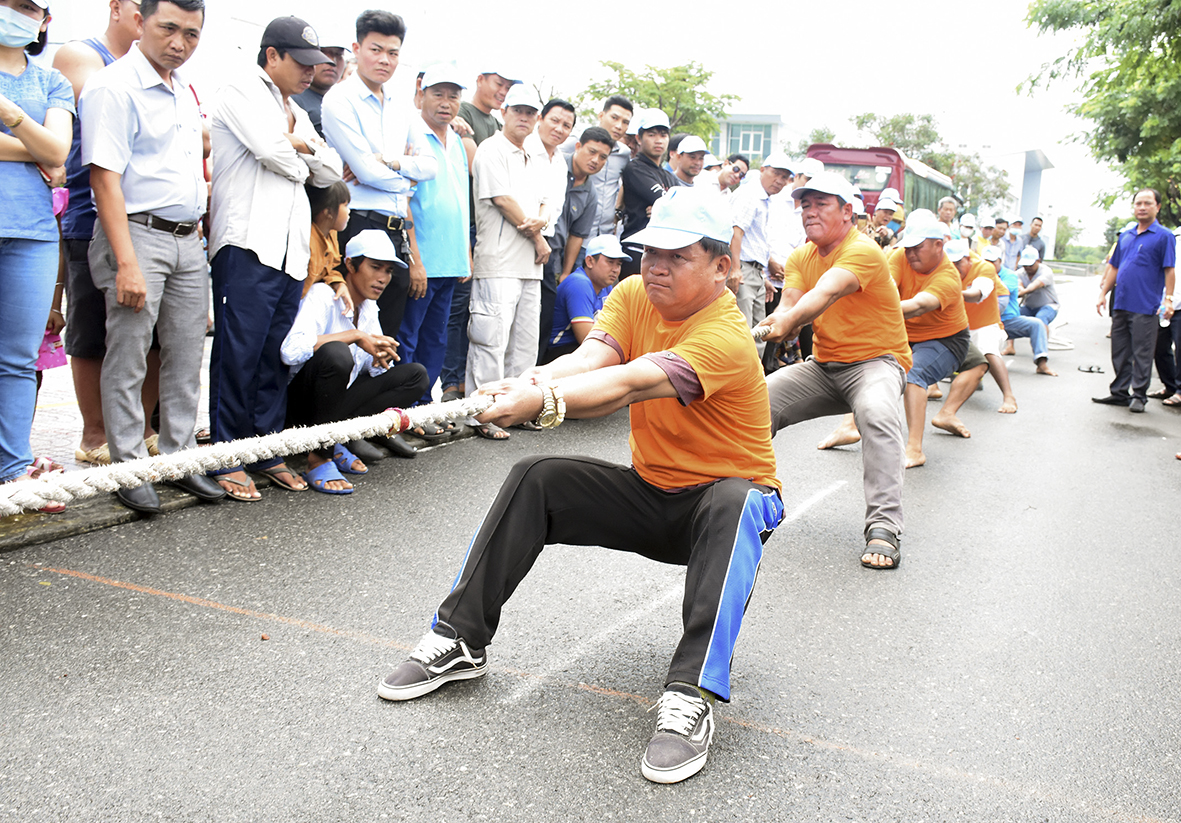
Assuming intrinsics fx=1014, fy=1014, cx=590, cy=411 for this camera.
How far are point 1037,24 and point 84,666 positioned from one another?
20592 millimetres

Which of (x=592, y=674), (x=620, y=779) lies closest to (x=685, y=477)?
(x=592, y=674)

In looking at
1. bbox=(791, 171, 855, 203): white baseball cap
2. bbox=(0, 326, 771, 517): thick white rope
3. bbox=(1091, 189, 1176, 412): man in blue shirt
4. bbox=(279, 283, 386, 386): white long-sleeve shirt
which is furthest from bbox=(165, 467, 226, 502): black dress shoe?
bbox=(1091, 189, 1176, 412): man in blue shirt

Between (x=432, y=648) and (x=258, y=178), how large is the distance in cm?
295

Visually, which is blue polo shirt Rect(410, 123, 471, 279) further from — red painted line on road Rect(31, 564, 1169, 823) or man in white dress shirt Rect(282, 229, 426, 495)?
red painted line on road Rect(31, 564, 1169, 823)

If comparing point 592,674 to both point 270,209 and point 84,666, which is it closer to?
point 84,666

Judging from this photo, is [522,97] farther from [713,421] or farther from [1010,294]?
[1010,294]

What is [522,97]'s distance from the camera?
7.04 m

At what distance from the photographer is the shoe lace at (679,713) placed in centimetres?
285

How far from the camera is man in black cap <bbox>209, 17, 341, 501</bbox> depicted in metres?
4.98

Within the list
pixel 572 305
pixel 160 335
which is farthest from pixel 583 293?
pixel 160 335

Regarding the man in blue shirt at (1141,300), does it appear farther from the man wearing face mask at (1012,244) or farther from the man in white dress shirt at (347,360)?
the man wearing face mask at (1012,244)

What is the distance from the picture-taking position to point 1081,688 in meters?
3.56

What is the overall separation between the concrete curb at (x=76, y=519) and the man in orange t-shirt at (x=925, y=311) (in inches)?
188

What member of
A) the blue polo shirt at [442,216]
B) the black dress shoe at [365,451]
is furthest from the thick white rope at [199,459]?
the blue polo shirt at [442,216]
